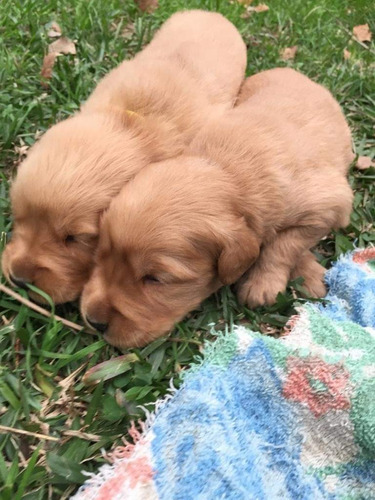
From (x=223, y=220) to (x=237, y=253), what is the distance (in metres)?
0.17

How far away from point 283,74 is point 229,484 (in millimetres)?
2552

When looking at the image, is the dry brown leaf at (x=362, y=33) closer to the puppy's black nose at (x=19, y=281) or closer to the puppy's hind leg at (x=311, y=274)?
the puppy's hind leg at (x=311, y=274)

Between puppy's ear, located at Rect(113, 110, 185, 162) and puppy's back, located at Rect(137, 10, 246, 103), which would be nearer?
puppy's ear, located at Rect(113, 110, 185, 162)

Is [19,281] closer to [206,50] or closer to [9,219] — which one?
[9,219]

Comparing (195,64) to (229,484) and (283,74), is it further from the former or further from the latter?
(229,484)

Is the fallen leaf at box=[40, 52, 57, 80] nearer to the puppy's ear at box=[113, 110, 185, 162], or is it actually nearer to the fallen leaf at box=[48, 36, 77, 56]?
the fallen leaf at box=[48, 36, 77, 56]

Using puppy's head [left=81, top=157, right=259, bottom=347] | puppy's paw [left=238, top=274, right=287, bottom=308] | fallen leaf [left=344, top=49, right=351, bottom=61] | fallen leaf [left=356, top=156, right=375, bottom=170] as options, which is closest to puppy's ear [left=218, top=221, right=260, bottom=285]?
puppy's head [left=81, top=157, right=259, bottom=347]

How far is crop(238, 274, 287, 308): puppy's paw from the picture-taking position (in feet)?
9.35

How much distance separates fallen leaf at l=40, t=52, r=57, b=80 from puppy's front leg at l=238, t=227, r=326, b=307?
198cm

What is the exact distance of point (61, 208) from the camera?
2510mm

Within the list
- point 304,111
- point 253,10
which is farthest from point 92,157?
point 253,10

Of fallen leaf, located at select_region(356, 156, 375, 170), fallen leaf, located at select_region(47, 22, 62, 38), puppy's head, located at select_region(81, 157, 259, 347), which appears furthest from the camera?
fallen leaf, located at select_region(47, 22, 62, 38)

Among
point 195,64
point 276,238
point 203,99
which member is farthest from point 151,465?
point 195,64

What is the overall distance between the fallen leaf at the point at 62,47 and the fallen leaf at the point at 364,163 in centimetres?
211
